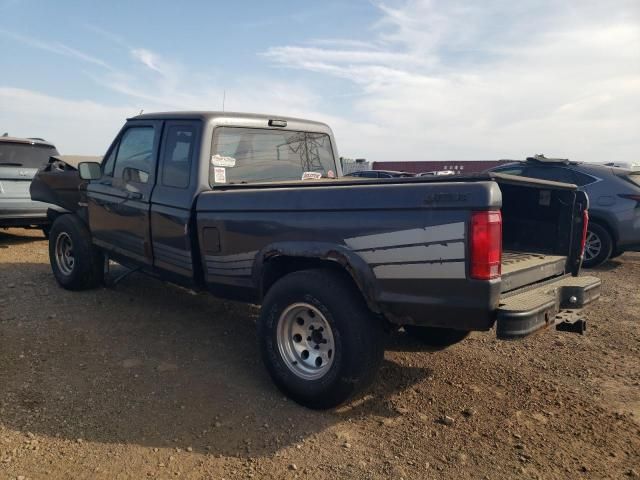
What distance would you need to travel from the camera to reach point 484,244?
2684 mm

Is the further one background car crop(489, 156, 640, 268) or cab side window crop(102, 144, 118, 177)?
background car crop(489, 156, 640, 268)

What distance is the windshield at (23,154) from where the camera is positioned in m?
8.43

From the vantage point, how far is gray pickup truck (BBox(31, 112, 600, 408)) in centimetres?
282

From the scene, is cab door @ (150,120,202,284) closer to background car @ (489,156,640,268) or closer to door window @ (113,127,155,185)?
door window @ (113,127,155,185)

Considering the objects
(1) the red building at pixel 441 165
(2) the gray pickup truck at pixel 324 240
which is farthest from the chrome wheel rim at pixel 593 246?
(1) the red building at pixel 441 165

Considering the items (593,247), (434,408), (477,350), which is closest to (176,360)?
(434,408)

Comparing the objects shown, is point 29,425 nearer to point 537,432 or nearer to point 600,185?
point 537,432

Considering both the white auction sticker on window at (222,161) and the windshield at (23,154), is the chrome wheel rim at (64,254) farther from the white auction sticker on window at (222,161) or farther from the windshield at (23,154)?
the windshield at (23,154)

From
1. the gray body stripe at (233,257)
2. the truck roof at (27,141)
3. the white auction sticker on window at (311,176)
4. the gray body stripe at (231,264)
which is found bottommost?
the gray body stripe at (231,264)

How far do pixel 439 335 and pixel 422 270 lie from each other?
170 cm

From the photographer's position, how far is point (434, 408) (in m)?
3.51

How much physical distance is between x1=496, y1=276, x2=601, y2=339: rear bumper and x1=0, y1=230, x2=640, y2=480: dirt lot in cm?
73

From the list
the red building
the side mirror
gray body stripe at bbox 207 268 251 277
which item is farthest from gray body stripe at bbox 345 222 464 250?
the red building

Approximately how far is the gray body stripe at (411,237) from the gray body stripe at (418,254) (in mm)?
32
